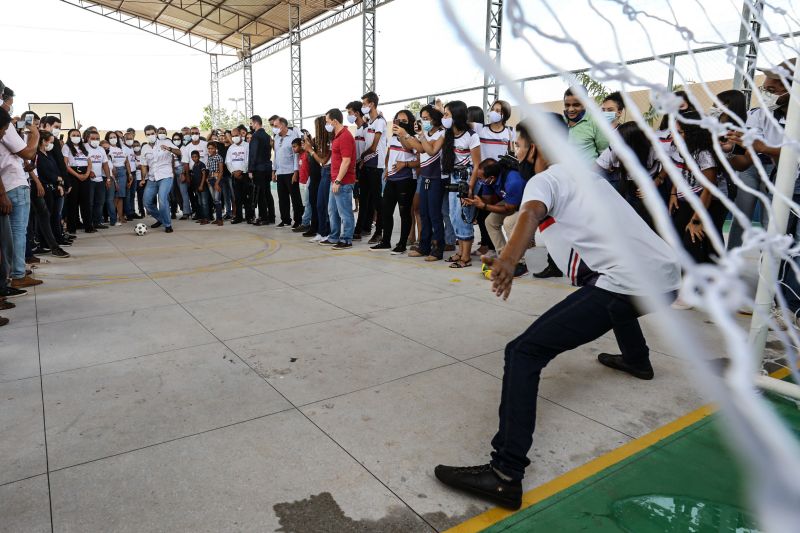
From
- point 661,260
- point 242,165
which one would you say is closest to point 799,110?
point 661,260

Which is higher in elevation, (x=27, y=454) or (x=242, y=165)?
(x=242, y=165)

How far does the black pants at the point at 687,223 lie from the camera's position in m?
4.21

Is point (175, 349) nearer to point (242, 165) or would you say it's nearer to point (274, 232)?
point (274, 232)

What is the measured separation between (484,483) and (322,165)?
6.22 meters

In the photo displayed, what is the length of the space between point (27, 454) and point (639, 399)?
293 centimetres

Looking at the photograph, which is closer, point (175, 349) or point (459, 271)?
point (175, 349)

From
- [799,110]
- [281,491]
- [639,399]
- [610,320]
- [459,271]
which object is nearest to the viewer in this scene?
[281,491]

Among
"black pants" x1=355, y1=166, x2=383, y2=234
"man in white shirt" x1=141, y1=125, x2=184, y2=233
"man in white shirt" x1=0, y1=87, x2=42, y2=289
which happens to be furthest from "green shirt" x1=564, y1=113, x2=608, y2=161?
"man in white shirt" x1=141, y1=125, x2=184, y2=233

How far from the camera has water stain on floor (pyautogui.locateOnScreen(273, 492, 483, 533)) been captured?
1.85 meters

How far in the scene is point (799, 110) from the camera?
2.58 meters

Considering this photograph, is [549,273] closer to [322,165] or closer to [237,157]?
[322,165]

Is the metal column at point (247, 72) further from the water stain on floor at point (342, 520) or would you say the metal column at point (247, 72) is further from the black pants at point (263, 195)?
the water stain on floor at point (342, 520)

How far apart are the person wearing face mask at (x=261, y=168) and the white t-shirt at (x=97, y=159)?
8.05 feet

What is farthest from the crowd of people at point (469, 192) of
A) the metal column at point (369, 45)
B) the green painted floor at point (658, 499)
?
the metal column at point (369, 45)
